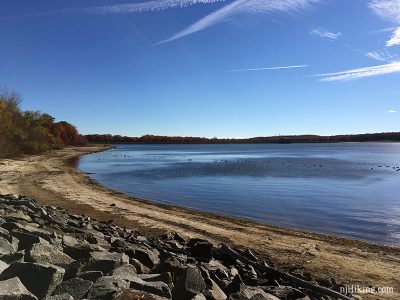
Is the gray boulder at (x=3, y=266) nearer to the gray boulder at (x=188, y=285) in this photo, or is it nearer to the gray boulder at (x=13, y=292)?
the gray boulder at (x=13, y=292)

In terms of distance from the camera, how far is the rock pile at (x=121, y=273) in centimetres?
544

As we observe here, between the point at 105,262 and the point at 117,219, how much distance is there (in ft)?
36.4

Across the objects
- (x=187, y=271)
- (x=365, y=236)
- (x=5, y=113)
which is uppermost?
(x=5, y=113)

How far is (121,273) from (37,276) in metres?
1.26

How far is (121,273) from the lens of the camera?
21.0 feet

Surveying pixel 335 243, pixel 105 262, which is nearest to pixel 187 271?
pixel 105 262

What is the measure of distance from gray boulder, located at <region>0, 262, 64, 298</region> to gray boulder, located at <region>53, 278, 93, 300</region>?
0.12 m

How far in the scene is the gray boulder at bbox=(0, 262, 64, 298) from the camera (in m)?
5.47

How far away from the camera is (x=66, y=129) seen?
488 feet

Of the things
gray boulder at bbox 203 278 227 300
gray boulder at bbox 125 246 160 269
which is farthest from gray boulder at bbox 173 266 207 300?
gray boulder at bbox 125 246 160 269

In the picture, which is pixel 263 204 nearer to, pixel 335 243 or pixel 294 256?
pixel 335 243

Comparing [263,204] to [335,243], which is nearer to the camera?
[335,243]

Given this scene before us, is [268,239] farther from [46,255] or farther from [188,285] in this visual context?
[46,255]

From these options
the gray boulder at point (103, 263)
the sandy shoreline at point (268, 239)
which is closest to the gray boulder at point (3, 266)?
the gray boulder at point (103, 263)
